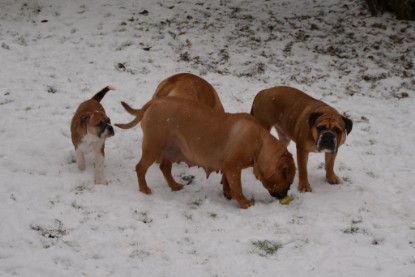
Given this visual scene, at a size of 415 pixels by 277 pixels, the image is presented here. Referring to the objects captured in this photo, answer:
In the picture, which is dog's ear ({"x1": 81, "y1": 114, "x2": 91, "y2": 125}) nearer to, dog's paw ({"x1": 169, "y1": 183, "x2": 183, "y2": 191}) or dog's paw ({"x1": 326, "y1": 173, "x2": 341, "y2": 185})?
dog's paw ({"x1": 169, "y1": 183, "x2": 183, "y2": 191})

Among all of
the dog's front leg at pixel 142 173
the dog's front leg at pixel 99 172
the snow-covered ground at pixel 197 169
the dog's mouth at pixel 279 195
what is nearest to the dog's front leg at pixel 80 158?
the snow-covered ground at pixel 197 169

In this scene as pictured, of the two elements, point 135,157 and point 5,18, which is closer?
point 135,157

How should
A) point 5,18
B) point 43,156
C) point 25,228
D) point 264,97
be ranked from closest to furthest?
point 25,228, point 43,156, point 264,97, point 5,18

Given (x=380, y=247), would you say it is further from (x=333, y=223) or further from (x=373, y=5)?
(x=373, y=5)

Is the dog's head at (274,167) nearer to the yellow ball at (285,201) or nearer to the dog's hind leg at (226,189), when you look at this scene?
the yellow ball at (285,201)

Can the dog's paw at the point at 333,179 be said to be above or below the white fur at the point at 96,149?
below

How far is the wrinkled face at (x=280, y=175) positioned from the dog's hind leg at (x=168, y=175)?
116cm

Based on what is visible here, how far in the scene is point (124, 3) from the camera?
548 inches

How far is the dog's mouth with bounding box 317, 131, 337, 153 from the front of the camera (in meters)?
6.21

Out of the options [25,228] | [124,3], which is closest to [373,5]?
[124,3]

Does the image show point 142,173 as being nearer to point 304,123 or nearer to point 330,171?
point 304,123

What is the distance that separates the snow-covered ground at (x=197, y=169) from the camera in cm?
503

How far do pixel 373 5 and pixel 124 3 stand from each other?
21.4ft

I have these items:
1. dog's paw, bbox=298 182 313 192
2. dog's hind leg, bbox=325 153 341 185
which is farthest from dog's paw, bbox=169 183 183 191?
dog's hind leg, bbox=325 153 341 185
